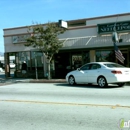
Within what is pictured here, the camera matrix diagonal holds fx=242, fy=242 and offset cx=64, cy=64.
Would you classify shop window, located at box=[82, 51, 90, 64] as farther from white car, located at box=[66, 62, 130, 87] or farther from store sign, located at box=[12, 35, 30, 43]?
store sign, located at box=[12, 35, 30, 43]

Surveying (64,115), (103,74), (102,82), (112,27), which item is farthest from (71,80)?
(64,115)

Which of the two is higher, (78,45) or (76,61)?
(78,45)

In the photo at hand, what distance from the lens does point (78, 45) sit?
20531 millimetres

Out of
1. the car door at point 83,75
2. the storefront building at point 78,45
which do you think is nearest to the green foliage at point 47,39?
the storefront building at point 78,45

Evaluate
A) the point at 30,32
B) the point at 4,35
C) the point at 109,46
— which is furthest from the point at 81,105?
the point at 4,35

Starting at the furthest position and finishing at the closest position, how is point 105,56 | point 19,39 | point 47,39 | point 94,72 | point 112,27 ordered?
point 19,39, point 105,56, point 112,27, point 47,39, point 94,72

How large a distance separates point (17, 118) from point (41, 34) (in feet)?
44.5

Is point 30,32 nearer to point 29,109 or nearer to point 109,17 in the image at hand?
point 109,17

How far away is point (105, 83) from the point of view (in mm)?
14039

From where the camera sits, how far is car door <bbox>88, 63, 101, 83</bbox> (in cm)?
1443

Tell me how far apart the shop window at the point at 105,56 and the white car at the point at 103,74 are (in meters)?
5.80

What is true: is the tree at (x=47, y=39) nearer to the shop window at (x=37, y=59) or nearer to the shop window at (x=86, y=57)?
the shop window at (x=86, y=57)

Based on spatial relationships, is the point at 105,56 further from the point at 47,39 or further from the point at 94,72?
the point at 94,72

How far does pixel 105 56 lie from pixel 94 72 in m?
6.72
